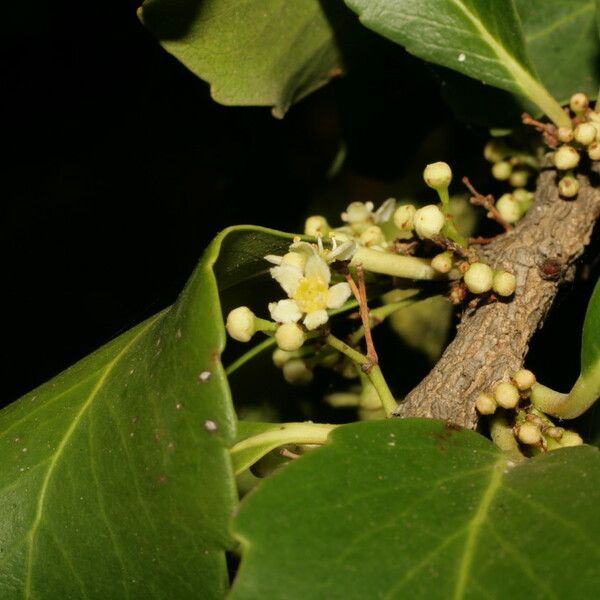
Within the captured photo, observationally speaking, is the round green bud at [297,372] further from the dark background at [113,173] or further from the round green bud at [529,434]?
the dark background at [113,173]

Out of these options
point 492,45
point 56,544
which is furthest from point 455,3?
point 56,544

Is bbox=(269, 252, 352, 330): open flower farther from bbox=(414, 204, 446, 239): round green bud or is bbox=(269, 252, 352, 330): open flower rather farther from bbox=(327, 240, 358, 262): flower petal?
bbox=(414, 204, 446, 239): round green bud

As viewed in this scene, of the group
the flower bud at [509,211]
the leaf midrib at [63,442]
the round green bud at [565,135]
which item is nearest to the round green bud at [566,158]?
the round green bud at [565,135]

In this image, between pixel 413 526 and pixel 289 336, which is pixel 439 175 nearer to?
pixel 289 336

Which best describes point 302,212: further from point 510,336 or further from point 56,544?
point 56,544

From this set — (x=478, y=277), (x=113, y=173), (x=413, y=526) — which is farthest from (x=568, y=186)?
(x=113, y=173)

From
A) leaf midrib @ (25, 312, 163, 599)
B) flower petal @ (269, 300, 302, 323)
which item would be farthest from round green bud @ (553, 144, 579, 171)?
leaf midrib @ (25, 312, 163, 599)
